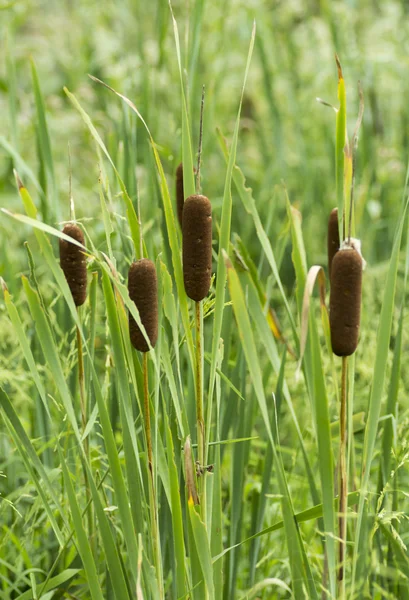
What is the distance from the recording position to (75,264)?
38.4 inches

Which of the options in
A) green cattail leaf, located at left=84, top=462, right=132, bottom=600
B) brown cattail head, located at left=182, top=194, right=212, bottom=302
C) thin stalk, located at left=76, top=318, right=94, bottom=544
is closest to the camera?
brown cattail head, located at left=182, top=194, right=212, bottom=302

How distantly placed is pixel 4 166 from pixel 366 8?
7.28ft

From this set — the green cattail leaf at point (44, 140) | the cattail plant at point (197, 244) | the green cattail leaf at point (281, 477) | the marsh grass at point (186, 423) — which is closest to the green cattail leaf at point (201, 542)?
the marsh grass at point (186, 423)

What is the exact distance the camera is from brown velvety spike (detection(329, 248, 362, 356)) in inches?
31.5

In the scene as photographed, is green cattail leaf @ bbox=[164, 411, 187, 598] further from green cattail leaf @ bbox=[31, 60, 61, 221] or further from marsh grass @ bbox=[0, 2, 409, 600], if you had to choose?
green cattail leaf @ bbox=[31, 60, 61, 221]

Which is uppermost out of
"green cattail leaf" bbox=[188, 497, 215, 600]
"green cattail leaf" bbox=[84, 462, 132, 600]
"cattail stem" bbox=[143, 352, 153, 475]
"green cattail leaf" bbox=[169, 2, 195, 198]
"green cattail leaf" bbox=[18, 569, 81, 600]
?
"green cattail leaf" bbox=[169, 2, 195, 198]

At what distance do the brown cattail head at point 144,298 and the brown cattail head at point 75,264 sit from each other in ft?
0.55

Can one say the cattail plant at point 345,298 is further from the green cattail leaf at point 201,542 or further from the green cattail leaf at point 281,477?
the green cattail leaf at point 201,542

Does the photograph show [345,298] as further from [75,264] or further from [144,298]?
[75,264]

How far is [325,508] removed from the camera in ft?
2.81

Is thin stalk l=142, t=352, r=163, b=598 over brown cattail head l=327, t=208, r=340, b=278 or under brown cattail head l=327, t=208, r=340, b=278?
under

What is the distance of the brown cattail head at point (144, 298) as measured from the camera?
2.64 ft

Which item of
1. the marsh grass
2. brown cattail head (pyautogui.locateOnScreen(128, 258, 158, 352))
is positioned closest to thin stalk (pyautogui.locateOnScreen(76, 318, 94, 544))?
the marsh grass

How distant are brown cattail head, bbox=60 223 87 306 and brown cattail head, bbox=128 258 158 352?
17 centimetres
